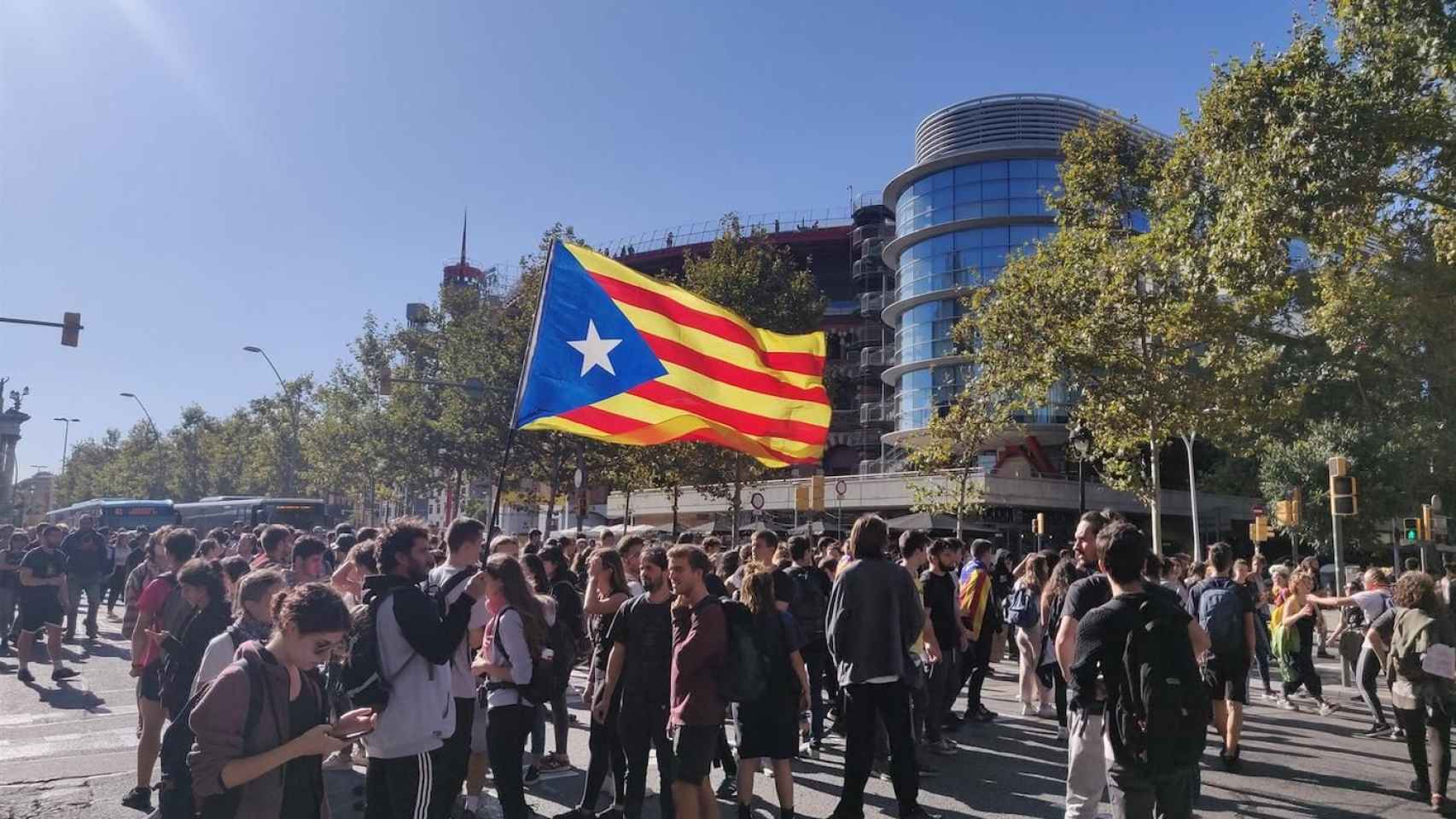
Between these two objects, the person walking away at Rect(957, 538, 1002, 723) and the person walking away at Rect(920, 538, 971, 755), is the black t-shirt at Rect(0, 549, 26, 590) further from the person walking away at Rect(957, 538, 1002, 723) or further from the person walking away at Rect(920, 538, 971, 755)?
the person walking away at Rect(957, 538, 1002, 723)

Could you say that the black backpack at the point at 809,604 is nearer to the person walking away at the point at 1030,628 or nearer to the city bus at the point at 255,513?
the person walking away at the point at 1030,628

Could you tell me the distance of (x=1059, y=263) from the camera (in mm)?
23797

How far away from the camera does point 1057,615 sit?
8.36 metres

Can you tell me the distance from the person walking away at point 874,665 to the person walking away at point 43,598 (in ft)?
33.0

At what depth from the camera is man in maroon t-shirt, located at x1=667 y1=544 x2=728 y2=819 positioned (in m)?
5.26

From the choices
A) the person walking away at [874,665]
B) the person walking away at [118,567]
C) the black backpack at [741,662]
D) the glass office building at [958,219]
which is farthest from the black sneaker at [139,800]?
the glass office building at [958,219]

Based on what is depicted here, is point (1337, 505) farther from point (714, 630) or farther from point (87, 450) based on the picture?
point (87, 450)

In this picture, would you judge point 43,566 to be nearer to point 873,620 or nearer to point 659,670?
point 659,670

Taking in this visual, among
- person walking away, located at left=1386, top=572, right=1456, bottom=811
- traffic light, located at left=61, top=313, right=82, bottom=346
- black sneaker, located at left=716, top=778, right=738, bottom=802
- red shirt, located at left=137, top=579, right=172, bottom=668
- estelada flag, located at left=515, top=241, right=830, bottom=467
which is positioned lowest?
black sneaker, located at left=716, top=778, right=738, bottom=802

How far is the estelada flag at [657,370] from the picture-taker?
753cm

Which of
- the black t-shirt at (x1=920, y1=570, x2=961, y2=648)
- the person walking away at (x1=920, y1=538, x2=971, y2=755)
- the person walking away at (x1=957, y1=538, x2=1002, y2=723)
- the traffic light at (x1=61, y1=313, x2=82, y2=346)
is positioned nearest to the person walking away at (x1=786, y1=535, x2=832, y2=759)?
the person walking away at (x1=920, y1=538, x2=971, y2=755)

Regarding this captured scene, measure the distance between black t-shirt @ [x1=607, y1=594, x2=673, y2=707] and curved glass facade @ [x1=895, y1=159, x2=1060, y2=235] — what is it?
143ft

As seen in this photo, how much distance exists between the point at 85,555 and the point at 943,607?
1305cm

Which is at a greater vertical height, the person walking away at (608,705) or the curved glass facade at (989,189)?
the curved glass facade at (989,189)
